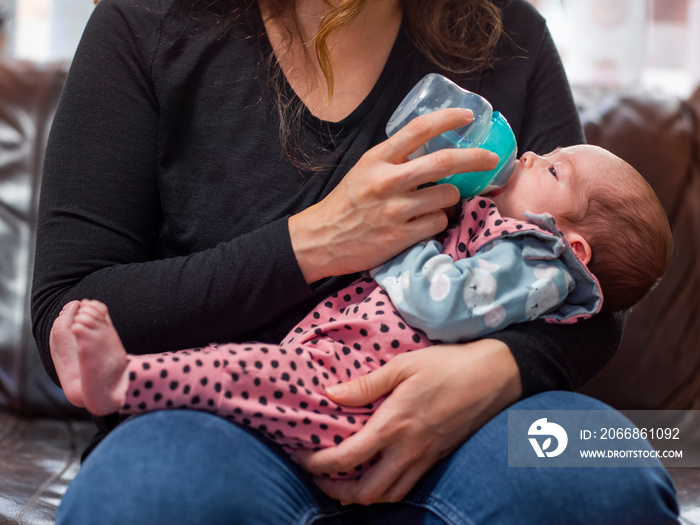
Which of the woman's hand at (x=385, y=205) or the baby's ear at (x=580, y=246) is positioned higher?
the woman's hand at (x=385, y=205)

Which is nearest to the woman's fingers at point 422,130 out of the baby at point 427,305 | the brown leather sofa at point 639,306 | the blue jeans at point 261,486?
the baby at point 427,305

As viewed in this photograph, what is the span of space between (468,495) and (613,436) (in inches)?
7.8

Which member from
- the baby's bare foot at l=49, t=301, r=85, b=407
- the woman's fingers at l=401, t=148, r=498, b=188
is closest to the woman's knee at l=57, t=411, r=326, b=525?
the baby's bare foot at l=49, t=301, r=85, b=407

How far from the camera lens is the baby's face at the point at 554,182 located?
1.02 meters

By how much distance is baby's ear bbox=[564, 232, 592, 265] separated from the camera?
39.0 inches

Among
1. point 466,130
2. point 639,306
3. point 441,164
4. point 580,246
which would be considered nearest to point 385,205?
point 441,164

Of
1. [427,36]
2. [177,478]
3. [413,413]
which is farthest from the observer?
[427,36]

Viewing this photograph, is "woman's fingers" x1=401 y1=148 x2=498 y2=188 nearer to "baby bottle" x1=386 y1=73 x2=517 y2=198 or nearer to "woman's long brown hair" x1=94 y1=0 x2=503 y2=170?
"baby bottle" x1=386 y1=73 x2=517 y2=198

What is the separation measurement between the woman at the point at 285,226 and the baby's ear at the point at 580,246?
0.11 metres

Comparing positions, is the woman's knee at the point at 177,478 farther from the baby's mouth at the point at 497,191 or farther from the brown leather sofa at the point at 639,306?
the brown leather sofa at the point at 639,306

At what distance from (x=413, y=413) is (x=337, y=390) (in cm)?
10

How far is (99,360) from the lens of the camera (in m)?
0.77

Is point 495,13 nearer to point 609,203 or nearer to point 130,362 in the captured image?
point 609,203
